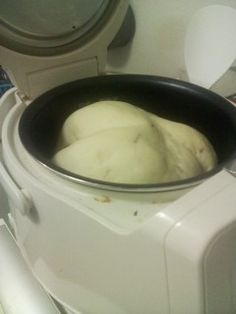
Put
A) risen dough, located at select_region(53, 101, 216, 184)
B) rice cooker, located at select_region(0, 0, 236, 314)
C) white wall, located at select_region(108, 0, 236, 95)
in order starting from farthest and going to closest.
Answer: white wall, located at select_region(108, 0, 236, 95)
risen dough, located at select_region(53, 101, 216, 184)
rice cooker, located at select_region(0, 0, 236, 314)

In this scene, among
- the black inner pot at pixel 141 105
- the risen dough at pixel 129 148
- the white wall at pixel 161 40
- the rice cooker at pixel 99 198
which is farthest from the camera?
the white wall at pixel 161 40

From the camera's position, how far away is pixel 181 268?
1.44 feet

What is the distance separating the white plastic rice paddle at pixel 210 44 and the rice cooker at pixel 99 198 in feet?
0.22

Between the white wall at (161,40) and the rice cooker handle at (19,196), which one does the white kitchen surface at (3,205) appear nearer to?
the rice cooker handle at (19,196)

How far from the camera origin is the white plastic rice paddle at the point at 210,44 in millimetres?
768

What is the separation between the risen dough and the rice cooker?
0.04 meters

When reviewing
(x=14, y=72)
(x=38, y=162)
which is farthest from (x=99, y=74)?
(x=38, y=162)

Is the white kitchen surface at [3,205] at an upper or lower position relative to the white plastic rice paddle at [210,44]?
lower

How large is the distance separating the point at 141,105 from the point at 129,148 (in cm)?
22

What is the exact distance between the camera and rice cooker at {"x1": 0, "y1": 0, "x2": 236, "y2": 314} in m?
0.45

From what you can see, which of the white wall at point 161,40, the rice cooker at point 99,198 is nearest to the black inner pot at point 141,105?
the rice cooker at point 99,198

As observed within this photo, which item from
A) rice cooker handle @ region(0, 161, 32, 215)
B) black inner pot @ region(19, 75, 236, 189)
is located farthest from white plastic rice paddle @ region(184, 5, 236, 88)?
rice cooker handle @ region(0, 161, 32, 215)

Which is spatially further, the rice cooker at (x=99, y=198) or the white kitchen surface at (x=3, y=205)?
the white kitchen surface at (x=3, y=205)

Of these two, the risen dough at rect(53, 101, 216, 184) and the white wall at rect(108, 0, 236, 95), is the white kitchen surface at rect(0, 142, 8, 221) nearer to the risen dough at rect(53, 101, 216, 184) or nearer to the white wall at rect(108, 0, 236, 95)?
the risen dough at rect(53, 101, 216, 184)
